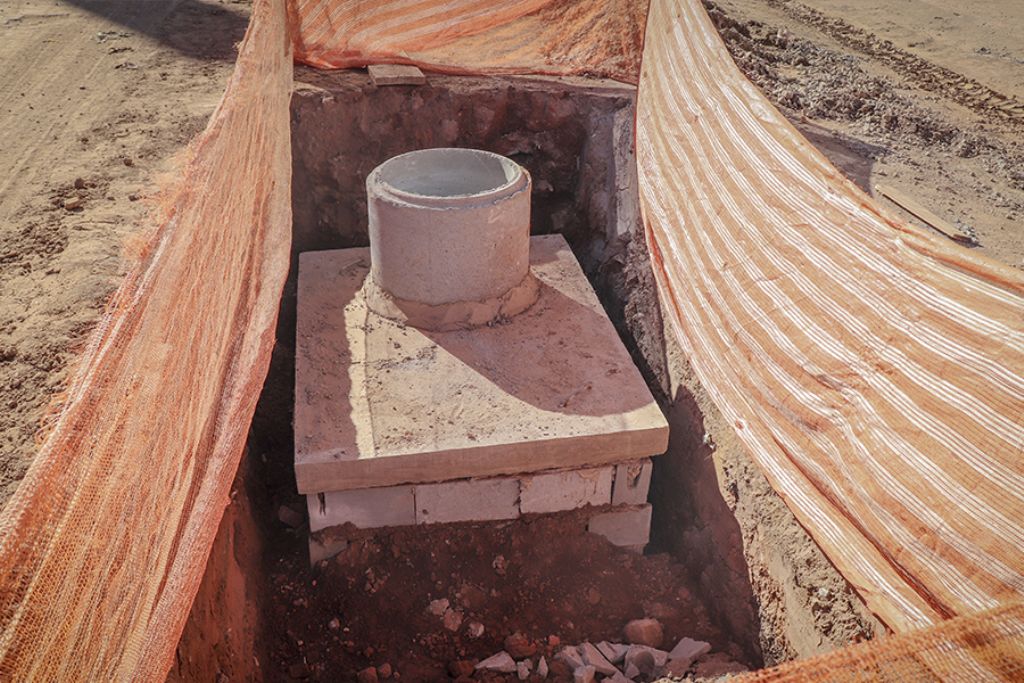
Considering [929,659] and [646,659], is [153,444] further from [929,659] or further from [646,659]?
[929,659]

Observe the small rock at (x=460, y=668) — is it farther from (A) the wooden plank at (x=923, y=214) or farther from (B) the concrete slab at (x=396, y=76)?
(B) the concrete slab at (x=396, y=76)

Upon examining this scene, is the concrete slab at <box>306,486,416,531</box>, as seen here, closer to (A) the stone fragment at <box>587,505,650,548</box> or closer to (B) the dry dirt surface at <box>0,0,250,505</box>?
(A) the stone fragment at <box>587,505,650,548</box>

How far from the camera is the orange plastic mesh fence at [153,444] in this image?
6.84ft

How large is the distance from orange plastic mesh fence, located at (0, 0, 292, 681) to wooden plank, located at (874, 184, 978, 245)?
3379 mm

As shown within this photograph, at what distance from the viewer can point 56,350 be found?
143 inches

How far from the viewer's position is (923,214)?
4.39 meters

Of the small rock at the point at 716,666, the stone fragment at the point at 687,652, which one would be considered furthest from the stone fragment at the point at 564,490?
the small rock at the point at 716,666

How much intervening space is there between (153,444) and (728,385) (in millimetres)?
2365

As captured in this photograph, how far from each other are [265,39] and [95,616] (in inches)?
164

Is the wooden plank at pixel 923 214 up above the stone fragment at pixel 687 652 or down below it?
above

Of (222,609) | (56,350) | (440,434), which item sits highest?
(56,350)

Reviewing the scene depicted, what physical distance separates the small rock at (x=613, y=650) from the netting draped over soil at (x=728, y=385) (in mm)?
1065

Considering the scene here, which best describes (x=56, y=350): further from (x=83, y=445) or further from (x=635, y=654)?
(x=635, y=654)

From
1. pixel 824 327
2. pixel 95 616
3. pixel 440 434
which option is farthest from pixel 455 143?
pixel 95 616
